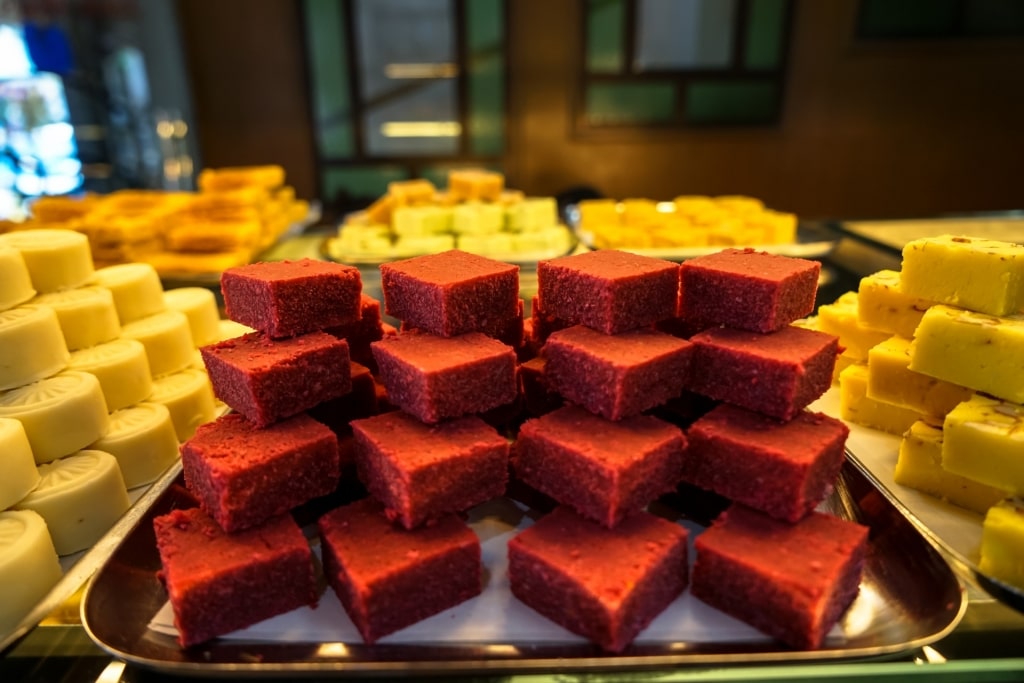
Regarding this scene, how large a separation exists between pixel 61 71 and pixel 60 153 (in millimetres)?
709

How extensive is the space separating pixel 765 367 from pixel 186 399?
1.74 metres

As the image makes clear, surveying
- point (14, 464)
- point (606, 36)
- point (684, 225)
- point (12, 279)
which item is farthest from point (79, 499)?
point (606, 36)

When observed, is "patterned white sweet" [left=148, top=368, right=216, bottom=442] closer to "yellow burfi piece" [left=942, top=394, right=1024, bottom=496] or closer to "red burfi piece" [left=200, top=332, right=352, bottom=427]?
"red burfi piece" [left=200, top=332, right=352, bottom=427]

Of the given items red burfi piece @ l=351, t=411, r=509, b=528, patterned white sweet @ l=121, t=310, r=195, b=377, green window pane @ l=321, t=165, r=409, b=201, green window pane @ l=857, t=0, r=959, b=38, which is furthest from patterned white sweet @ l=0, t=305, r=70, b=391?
green window pane @ l=857, t=0, r=959, b=38

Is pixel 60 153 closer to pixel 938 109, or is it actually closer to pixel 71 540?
pixel 71 540

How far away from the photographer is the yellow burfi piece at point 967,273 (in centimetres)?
165

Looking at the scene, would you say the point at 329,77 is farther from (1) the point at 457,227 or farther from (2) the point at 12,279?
(2) the point at 12,279

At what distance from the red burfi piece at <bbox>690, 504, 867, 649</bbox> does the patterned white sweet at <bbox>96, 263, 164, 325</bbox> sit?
6.40ft

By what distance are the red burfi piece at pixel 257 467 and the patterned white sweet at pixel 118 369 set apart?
1.69 ft

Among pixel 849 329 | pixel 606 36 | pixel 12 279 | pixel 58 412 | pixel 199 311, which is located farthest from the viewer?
pixel 606 36

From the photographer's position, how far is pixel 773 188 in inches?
261

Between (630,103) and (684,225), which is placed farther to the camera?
(630,103)

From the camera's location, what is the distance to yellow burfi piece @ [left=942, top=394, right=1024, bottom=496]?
1.51 m

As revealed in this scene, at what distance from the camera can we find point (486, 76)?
6.14m
